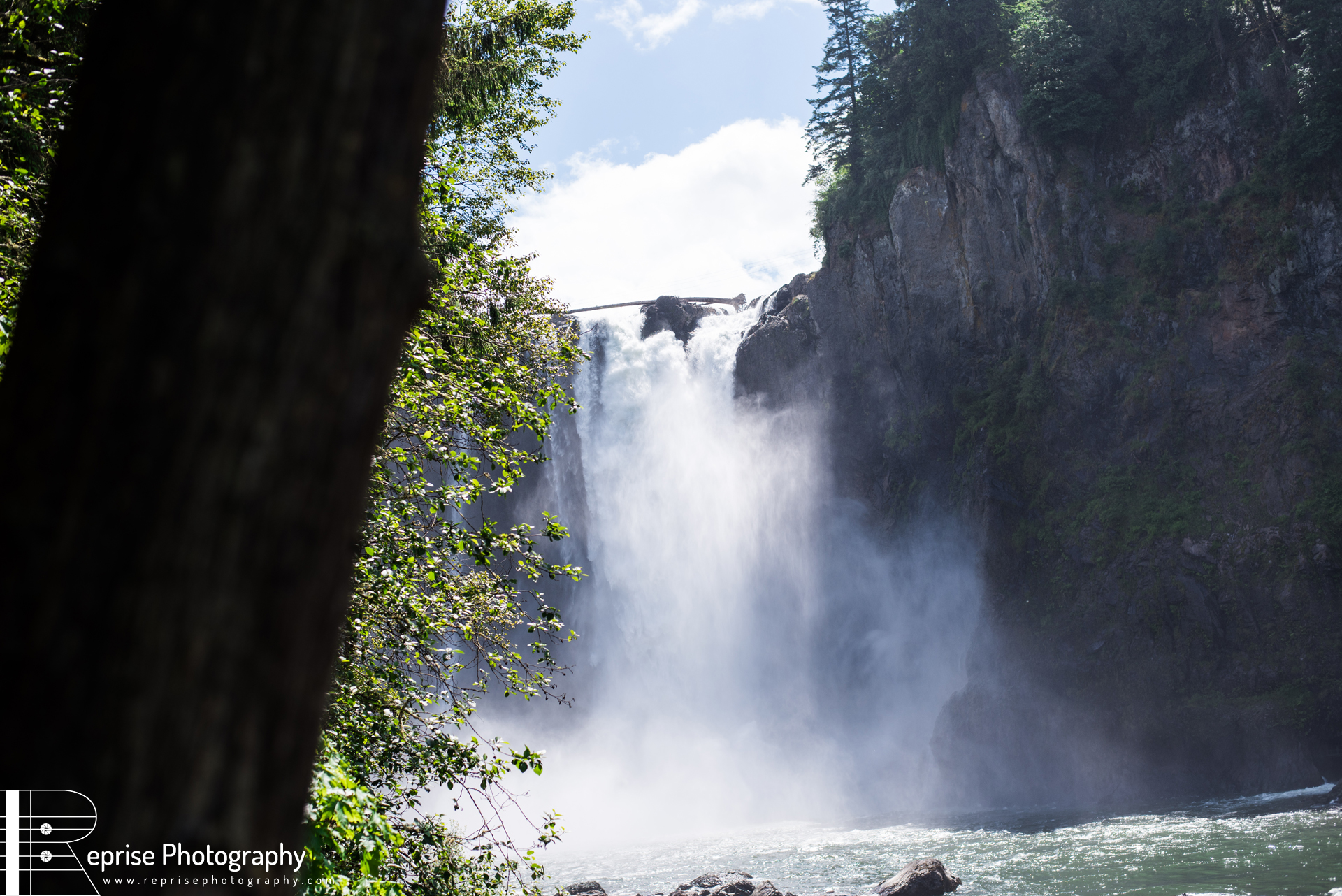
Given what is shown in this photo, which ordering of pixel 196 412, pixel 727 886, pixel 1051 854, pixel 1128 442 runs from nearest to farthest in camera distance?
pixel 196 412 → pixel 727 886 → pixel 1051 854 → pixel 1128 442

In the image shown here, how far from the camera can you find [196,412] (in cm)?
120

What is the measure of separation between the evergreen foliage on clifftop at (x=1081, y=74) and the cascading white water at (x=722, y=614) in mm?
11404

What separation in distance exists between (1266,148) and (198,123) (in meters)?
36.3

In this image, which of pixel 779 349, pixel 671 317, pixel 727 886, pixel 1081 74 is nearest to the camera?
pixel 727 886

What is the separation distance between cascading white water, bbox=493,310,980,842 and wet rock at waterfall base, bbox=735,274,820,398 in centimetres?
101

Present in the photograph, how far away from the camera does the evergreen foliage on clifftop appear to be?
28.4 metres

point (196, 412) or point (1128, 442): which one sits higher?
point (1128, 442)

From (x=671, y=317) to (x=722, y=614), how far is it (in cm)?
1571

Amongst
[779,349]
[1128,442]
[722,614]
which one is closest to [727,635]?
[722,614]

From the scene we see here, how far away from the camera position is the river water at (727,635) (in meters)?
34.5

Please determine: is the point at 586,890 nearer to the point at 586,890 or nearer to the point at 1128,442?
the point at 586,890

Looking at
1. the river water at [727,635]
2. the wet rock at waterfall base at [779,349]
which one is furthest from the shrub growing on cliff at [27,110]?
the wet rock at waterfall base at [779,349]

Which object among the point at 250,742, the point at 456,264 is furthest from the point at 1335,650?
the point at 250,742

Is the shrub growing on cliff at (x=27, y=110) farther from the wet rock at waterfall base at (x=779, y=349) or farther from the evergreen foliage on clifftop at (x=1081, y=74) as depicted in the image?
the wet rock at waterfall base at (x=779, y=349)
